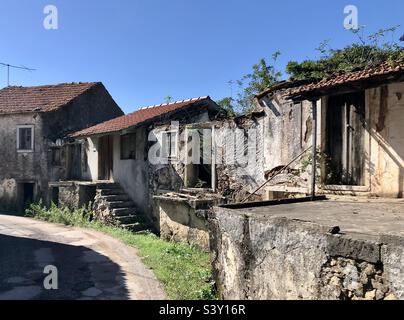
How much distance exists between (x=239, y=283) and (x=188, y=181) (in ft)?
23.6

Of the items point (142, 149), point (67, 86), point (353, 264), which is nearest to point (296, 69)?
point (142, 149)

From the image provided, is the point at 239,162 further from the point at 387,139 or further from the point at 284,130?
the point at 387,139

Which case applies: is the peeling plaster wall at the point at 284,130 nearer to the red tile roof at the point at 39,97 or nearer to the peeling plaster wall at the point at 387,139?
the peeling plaster wall at the point at 387,139

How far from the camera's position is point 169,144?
1333 cm

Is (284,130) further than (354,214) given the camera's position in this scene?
Yes

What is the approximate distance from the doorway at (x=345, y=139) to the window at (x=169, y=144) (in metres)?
6.15

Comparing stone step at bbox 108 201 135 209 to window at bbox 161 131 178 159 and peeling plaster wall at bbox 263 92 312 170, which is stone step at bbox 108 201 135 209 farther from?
peeling plaster wall at bbox 263 92 312 170

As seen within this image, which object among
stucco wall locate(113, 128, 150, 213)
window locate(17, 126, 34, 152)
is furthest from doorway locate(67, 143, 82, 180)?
stucco wall locate(113, 128, 150, 213)

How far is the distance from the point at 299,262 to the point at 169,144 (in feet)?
31.6

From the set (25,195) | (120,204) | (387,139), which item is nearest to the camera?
(387,139)

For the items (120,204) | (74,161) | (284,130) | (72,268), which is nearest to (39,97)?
(74,161)

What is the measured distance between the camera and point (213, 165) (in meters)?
11.2
